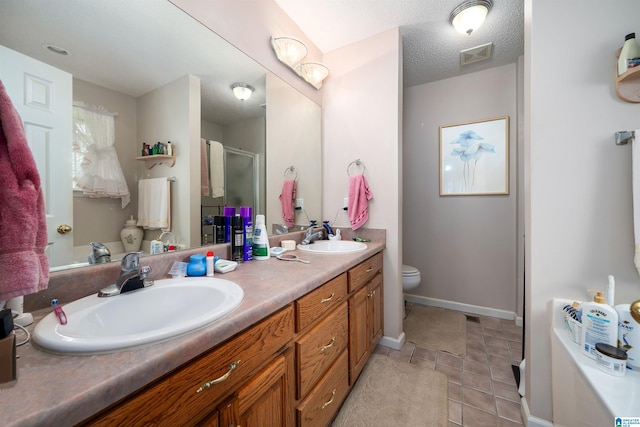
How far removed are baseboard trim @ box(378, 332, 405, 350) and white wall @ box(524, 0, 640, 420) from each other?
Result: 2.66ft

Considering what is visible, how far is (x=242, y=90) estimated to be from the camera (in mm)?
1434

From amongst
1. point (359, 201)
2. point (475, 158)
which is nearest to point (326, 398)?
point (359, 201)

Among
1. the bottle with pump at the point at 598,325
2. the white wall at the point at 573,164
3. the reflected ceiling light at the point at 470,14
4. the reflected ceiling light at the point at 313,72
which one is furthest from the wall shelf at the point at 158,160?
the reflected ceiling light at the point at 470,14

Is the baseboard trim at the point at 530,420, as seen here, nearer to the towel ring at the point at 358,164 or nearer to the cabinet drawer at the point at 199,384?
the cabinet drawer at the point at 199,384

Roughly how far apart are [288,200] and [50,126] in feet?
4.18

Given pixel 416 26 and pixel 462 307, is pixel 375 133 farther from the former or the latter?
pixel 462 307

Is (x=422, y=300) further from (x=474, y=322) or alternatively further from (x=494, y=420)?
(x=494, y=420)

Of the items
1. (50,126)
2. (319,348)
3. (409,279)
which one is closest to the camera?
(50,126)

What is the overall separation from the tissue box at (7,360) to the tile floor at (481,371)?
5.37 feet

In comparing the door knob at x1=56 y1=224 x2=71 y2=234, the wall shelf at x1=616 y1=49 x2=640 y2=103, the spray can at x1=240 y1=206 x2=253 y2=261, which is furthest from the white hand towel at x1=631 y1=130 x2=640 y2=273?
the door knob at x1=56 y1=224 x2=71 y2=234

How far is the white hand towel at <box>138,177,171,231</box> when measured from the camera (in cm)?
98

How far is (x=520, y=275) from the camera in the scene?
221cm

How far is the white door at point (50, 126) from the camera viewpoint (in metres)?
0.72

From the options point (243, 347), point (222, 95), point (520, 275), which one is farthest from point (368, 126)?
point (520, 275)
